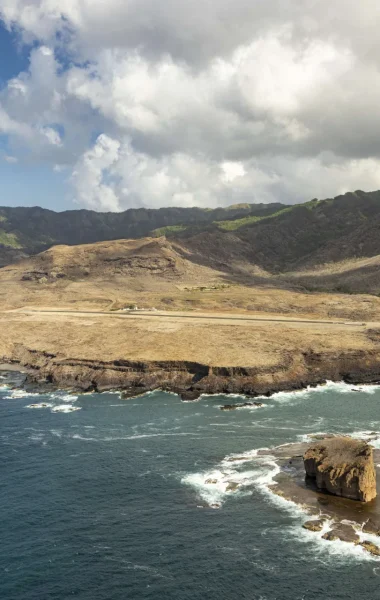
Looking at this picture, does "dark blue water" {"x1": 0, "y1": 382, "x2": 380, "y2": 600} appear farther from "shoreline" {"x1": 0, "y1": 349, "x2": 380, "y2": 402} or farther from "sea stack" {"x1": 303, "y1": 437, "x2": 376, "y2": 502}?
"shoreline" {"x1": 0, "y1": 349, "x2": 380, "y2": 402}

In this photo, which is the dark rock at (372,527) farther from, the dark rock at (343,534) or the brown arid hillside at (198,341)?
the brown arid hillside at (198,341)

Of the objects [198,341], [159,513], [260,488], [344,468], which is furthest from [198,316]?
[159,513]

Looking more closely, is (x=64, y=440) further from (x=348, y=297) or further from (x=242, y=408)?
(x=348, y=297)

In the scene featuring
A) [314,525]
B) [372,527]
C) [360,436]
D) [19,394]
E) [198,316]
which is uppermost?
[198,316]

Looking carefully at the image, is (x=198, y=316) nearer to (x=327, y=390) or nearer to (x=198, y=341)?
(x=198, y=341)

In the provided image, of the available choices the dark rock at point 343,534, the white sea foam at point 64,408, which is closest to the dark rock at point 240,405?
the white sea foam at point 64,408

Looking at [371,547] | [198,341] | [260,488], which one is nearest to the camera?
[371,547]

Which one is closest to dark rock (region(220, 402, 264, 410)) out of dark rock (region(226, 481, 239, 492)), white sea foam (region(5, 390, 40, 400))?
dark rock (region(226, 481, 239, 492))
